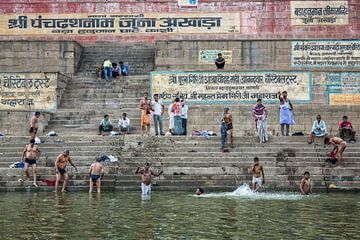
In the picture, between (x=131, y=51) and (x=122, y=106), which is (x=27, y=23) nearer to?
(x=131, y=51)

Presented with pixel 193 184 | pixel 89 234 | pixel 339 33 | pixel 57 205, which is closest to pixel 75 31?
pixel 339 33

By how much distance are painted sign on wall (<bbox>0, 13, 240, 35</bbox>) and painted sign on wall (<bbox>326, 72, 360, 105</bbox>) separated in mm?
5926

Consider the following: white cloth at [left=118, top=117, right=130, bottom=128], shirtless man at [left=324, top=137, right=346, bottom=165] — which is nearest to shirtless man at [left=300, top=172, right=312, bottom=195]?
shirtless man at [left=324, top=137, right=346, bottom=165]

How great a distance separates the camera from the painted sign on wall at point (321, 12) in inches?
1046

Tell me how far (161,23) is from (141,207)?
15.5 meters

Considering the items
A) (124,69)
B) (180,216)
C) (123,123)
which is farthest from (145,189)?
(124,69)

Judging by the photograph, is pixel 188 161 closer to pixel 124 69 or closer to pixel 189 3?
pixel 124 69

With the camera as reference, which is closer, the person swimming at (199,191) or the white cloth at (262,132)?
the person swimming at (199,191)

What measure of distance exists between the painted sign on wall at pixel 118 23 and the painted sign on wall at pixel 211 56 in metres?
2.62

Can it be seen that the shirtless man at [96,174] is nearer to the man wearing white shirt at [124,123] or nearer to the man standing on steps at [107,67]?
the man wearing white shirt at [124,123]

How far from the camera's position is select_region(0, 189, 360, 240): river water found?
9.38m

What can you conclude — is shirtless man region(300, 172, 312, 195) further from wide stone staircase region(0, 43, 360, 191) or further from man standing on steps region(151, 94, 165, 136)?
man standing on steps region(151, 94, 165, 136)

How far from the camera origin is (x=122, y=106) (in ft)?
72.5

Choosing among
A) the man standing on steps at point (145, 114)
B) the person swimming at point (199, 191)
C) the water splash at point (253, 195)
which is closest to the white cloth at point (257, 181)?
the water splash at point (253, 195)
